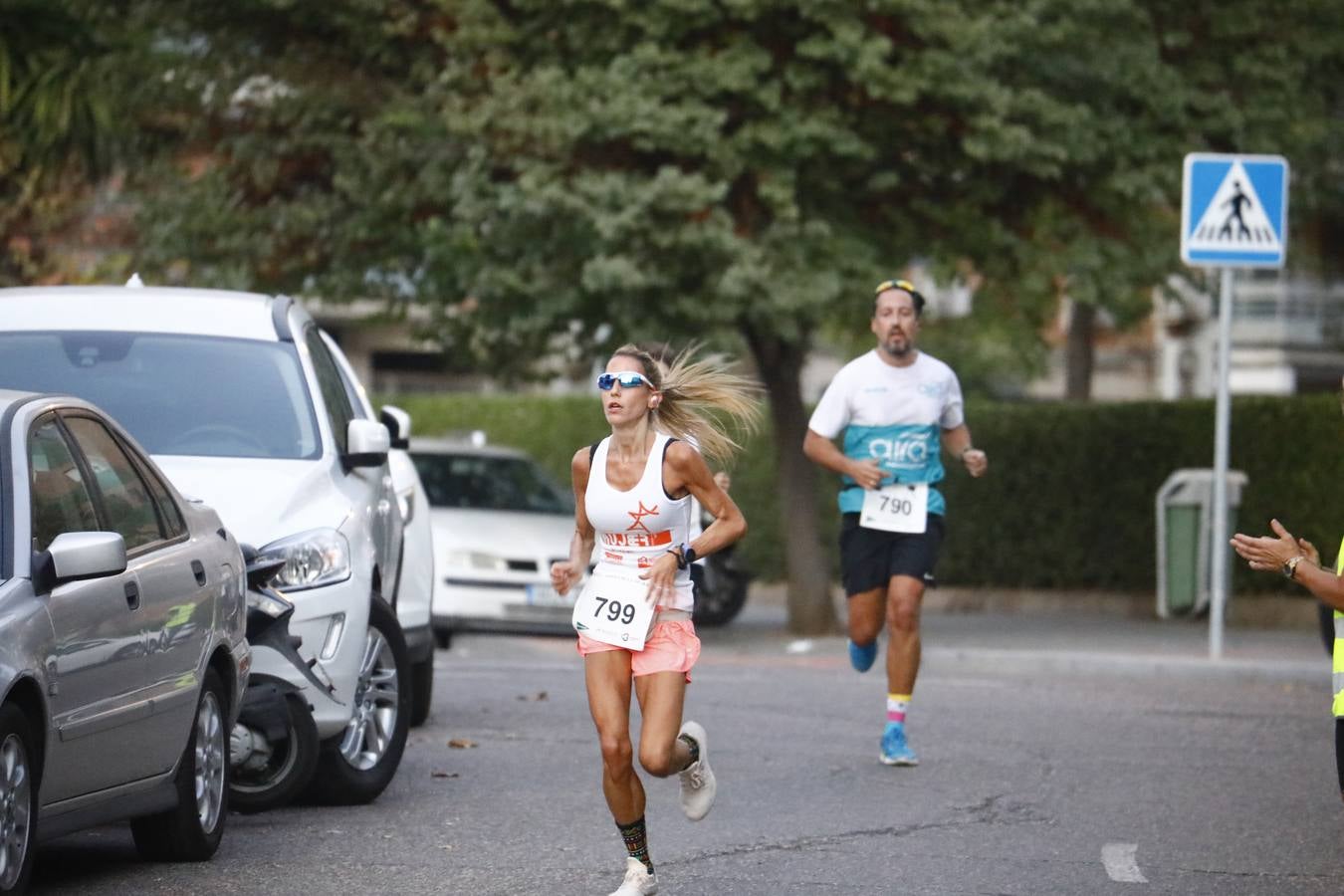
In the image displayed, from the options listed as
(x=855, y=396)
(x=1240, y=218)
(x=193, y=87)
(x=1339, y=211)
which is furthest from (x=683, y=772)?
(x=1339, y=211)

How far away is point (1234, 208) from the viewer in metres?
16.7

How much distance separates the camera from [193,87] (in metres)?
20.0

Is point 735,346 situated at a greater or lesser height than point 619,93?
lesser

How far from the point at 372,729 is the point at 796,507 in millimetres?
11508

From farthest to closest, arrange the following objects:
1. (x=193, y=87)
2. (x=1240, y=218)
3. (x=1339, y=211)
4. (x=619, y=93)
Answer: (x=1339, y=211)
(x=193, y=87)
(x=619, y=93)
(x=1240, y=218)

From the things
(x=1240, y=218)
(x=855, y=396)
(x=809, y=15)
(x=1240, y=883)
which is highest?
(x=809, y=15)

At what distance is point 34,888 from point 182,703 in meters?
0.67

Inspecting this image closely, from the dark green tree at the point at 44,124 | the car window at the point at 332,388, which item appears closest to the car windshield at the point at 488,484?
the dark green tree at the point at 44,124

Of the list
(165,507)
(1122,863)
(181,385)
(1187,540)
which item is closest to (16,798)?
(165,507)

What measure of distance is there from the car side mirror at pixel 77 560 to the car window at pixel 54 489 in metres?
0.16

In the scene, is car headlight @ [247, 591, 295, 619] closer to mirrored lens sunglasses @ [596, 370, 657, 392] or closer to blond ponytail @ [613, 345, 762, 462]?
blond ponytail @ [613, 345, 762, 462]

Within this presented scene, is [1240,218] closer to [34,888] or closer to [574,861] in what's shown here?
[574,861]

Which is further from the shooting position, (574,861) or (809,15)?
(809,15)

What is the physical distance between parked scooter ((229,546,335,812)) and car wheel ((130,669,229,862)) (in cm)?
65
